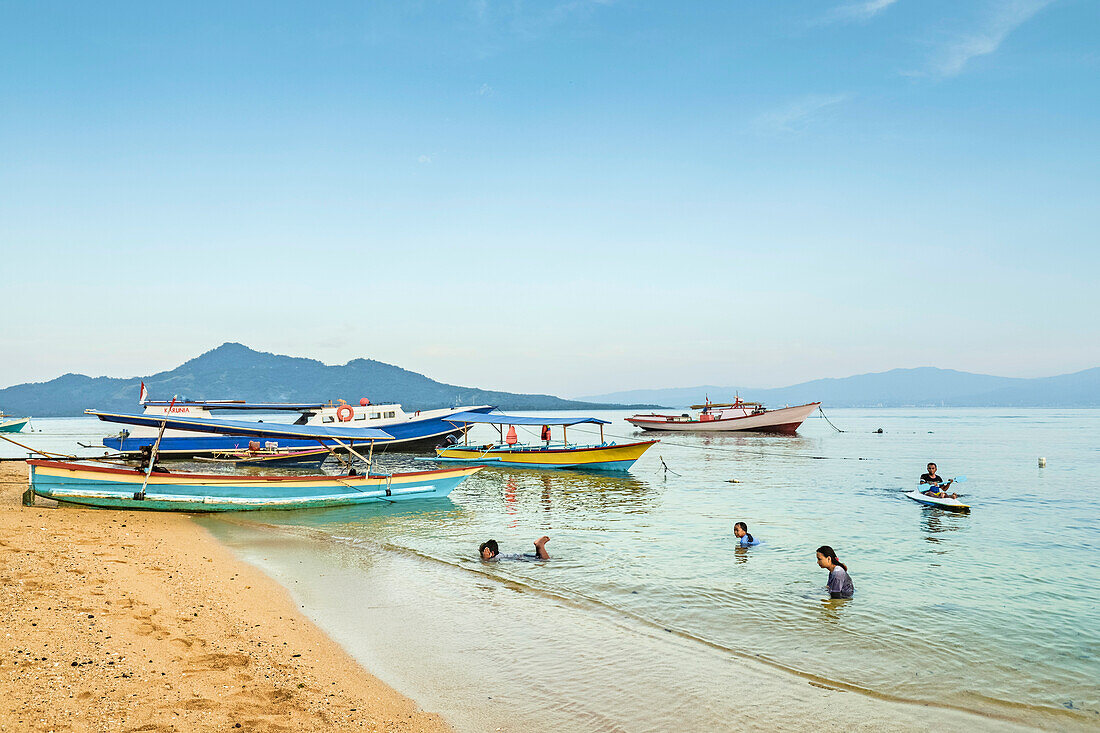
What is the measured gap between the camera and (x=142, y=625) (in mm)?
8789

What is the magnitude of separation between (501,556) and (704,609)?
5.94m

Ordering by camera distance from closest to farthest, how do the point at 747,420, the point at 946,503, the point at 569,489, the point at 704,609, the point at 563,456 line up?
the point at 704,609, the point at 946,503, the point at 569,489, the point at 563,456, the point at 747,420

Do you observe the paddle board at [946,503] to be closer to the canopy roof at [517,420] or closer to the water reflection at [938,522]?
the water reflection at [938,522]

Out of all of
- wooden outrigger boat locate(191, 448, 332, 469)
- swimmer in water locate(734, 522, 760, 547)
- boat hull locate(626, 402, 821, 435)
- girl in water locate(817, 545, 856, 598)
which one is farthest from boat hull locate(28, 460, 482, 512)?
boat hull locate(626, 402, 821, 435)

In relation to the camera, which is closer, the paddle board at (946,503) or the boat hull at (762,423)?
the paddle board at (946,503)

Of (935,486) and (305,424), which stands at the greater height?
(305,424)

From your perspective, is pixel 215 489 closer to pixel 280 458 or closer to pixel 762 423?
pixel 280 458

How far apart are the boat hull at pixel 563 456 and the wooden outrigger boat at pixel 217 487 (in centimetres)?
1065

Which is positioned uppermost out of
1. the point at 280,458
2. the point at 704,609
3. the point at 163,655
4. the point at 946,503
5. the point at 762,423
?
the point at 762,423

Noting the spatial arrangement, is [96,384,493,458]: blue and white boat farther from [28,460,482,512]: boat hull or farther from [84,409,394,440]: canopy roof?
[28,460,482,512]: boat hull

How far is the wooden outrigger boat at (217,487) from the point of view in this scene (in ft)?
67.9

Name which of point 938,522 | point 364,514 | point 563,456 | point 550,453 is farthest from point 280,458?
point 938,522

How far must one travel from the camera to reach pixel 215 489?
854 inches

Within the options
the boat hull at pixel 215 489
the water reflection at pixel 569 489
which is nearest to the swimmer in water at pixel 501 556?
the water reflection at pixel 569 489
